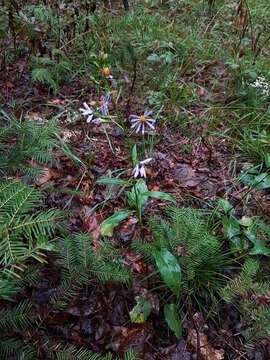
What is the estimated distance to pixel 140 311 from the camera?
53.9 inches

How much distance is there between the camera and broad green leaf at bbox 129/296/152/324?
135 centimetres

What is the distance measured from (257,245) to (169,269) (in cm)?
63

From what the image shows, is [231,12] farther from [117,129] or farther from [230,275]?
[230,275]

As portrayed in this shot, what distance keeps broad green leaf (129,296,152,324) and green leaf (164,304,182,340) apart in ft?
0.27

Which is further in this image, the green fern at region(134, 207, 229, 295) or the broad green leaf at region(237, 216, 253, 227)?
the broad green leaf at region(237, 216, 253, 227)

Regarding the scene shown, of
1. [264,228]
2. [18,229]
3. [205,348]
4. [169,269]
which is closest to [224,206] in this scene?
[264,228]

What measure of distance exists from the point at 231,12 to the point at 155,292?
13.0ft

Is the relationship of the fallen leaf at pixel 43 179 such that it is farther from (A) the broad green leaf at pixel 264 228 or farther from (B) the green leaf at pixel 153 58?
(B) the green leaf at pixel 153 58

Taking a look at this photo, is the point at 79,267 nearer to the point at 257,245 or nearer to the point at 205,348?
the point at 205,348

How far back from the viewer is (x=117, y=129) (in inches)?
95.4

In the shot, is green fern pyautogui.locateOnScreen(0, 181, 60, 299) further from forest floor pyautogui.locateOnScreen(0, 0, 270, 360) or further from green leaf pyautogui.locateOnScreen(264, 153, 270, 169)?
green leaf pyautogui.locateOnScreen(264, 153, 270, 169)

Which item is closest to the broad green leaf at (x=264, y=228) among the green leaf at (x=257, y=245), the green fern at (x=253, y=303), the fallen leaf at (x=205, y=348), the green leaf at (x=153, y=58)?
the green leaf at (x=257, y=245)

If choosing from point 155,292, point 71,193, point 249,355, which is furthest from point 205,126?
point 249,355

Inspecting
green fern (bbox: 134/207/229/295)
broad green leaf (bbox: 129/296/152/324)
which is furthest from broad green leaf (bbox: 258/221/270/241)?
broad green leaf (bbox: 129/296/152/324)
